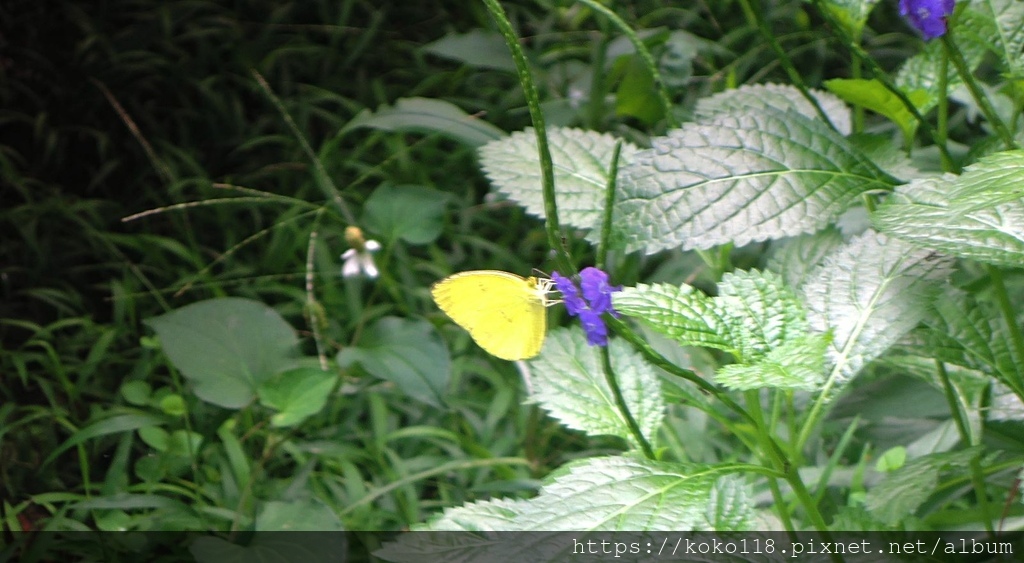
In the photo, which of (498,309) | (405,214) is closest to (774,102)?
(498,309)

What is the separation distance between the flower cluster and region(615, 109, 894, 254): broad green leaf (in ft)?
0.51

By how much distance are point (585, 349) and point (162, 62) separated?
1.78m

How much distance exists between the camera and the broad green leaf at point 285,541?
119 centimetres

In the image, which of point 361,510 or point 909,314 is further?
point 361,510

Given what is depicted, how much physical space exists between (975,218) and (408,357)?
2.83 ft

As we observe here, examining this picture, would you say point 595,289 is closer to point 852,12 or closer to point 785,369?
point 785,369

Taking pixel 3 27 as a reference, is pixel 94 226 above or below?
below

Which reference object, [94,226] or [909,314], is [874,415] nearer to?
[909,314]

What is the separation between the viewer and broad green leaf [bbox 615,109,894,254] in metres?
0.83

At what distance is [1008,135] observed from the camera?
857 mm

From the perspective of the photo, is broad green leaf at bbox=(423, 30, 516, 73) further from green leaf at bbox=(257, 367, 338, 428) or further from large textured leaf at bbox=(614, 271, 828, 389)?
large textured leaf at bbox=(614, 271, 828, 389)

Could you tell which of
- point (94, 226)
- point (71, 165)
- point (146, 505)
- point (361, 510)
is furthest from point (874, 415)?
point (71, 165)

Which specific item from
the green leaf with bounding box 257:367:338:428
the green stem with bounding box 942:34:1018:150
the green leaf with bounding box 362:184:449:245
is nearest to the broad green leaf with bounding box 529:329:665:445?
the green stem with bounding box 942:34:1018:150

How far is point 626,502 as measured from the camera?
656 millimetres
